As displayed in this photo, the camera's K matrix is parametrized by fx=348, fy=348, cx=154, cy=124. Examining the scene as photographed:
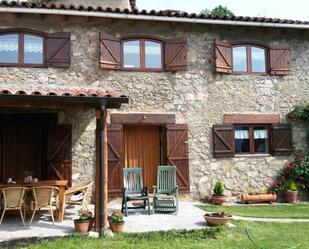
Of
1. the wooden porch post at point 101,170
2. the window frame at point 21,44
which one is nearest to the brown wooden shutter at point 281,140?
the wooden porch post at point 101,170

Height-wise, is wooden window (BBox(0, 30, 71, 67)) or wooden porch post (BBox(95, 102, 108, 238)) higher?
wooden window (BBox(0, 30, 71, 67))

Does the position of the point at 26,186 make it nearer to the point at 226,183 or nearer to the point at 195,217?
the point at 195,217

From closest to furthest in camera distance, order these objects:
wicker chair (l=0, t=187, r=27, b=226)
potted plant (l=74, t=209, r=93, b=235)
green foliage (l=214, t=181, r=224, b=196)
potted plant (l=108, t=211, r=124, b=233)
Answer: potted plant (l=74, t=209, r=93, b=235) < potted plant (l=108, t=211, r=124, b=233) < wicker chair (l=0, t=187, r=27, b=226) < green foliage (l=214, t=181, r=224, b=196)

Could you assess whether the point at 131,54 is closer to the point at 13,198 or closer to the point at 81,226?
the point at 13,198

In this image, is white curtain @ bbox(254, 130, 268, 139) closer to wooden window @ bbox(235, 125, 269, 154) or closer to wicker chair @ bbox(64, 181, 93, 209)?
wooden window @ bbox(235, 125, 269, 154)

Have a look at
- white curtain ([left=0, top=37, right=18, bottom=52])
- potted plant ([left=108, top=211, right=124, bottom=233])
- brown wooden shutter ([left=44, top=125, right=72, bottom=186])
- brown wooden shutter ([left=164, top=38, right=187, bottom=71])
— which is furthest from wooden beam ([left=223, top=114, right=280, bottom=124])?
white curtain ([left=0, top=37, right=18, bottom=52])

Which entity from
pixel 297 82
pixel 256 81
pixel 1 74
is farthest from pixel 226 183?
pixel 1 74

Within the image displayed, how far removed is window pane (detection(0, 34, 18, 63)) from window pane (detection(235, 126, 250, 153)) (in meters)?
6.23

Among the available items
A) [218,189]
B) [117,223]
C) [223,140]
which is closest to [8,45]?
[117,223]

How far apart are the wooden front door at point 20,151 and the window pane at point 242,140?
552 cm

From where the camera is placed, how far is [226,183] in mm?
9539

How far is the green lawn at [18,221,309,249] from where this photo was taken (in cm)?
533

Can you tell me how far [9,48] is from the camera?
8.68m

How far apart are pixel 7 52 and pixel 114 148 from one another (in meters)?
3.58
